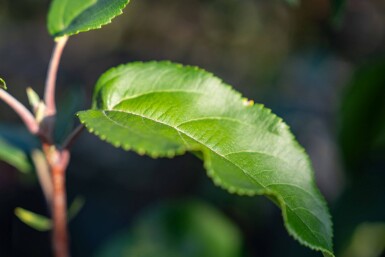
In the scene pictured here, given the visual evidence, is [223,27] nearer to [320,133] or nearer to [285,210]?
[320,133]

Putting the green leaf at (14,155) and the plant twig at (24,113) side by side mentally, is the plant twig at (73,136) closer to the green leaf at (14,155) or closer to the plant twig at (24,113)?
the plant twig at (24,113)

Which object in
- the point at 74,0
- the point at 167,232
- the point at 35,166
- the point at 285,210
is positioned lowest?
the point at 167,232

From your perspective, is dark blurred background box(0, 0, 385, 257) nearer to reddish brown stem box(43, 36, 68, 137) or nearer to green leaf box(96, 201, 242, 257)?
green leaf box(96, 201, 242, 257)

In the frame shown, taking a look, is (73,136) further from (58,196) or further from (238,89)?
(238,89)

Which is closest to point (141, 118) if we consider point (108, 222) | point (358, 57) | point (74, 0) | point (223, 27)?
point (74, 0)

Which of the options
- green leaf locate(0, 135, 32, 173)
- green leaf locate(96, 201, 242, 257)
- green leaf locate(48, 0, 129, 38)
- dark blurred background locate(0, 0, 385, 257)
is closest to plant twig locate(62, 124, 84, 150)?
green leaf locate(48, 0, 129, 38)

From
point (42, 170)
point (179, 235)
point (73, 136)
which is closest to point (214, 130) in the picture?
point (73, 136)
